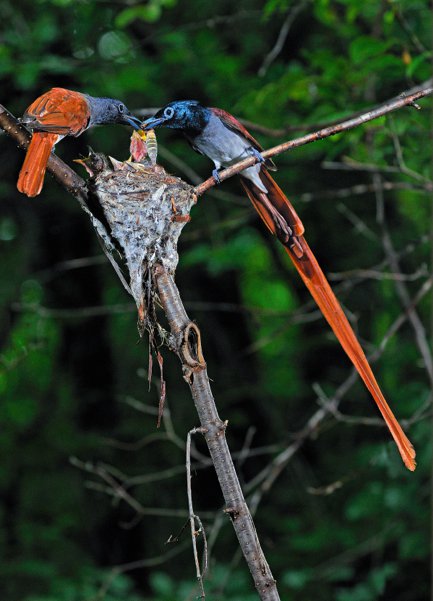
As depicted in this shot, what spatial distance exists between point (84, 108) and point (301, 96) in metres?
1.94

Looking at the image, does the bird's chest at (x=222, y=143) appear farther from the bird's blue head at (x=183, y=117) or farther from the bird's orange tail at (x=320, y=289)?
the bird's orange tail at (x=320, y=289)

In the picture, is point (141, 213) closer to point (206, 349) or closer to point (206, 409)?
point (206, 409)

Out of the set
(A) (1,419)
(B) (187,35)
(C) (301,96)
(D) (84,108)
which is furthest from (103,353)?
(D) (84,108)

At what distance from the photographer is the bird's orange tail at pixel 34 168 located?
2.26m

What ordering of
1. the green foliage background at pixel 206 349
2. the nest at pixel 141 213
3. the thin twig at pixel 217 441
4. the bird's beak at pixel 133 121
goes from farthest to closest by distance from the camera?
the green foliage background at pixel 206 349 < the bird's beak at pixel 133 121 < the nest at pixel 141 213 < the thin twig at pixel 217 441

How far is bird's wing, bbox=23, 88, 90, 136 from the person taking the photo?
8.76 feet

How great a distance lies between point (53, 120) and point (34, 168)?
547 mm

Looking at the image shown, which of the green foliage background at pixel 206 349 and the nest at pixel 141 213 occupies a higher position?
the nest at pixel 141 213

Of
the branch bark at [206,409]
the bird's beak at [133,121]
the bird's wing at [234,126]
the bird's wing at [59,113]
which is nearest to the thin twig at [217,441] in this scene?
the branch bark at [206,409]

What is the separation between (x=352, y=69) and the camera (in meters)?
4.48

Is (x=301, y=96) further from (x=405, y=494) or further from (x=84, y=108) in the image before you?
(x=405, y=494)

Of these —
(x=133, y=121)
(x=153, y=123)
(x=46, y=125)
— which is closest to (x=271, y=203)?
(x=153, y=123)

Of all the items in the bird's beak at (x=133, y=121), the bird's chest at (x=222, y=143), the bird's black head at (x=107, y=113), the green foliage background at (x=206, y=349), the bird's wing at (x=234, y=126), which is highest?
the bird's wing at (x=234, y=126)

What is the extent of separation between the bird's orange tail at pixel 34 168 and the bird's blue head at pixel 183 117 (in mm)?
554
